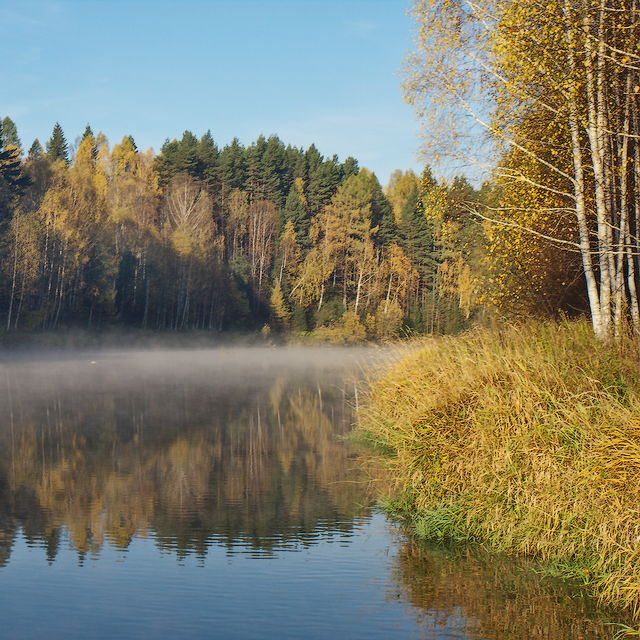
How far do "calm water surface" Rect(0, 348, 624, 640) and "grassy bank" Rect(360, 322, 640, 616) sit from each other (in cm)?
41

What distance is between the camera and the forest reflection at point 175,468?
11098 millimetres

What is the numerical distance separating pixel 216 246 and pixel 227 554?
250ft

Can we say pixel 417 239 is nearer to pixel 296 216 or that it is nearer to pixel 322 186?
pixel 296 216

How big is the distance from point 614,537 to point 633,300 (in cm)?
777

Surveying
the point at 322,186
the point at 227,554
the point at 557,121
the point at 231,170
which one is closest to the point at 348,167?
the point at 322,186

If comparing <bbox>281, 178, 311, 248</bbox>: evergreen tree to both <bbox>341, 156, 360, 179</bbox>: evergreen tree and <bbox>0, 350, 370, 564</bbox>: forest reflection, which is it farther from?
<bbox>0, 350, 370, 564</bbox>: forest reflection

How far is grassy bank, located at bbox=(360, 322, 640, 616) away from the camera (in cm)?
802

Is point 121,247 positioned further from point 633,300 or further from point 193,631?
point 193,631

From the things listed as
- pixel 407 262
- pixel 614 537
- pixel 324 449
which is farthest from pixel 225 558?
pixel 407 262

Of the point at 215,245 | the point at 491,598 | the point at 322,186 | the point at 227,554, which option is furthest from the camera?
the point at 322,186

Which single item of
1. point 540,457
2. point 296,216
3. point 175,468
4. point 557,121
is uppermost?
point 296,216

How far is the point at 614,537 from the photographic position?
7.80 m

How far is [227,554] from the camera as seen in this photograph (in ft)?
32.8

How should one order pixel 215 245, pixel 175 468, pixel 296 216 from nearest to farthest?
1. pixel 175 468
2. pixel 215 245
3. pixel 296 216
